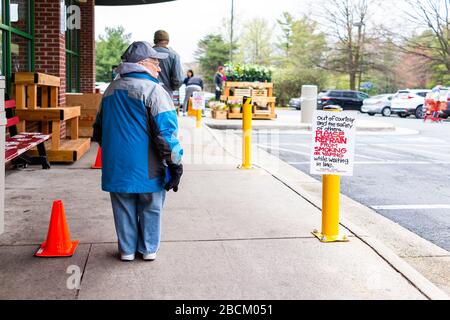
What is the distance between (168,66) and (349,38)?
50.0 meters

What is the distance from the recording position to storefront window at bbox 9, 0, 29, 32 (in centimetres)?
913

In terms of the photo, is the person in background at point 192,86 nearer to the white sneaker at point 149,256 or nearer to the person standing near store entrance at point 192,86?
the person standing near store entrance at point 192,86

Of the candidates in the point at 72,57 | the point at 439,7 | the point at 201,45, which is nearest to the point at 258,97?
the point at 72,57

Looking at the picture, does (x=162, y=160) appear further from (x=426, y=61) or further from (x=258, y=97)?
(x=426, y=61)

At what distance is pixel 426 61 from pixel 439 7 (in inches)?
340

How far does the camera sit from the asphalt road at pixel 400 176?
7.04m

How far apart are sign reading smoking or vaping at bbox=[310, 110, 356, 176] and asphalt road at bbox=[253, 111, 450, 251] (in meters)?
1.51

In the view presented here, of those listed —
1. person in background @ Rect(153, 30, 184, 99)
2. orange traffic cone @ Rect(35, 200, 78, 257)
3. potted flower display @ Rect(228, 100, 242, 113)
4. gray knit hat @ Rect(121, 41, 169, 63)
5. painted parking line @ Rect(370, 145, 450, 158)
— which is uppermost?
person in background @ Rect(153, 30, 184, 99)

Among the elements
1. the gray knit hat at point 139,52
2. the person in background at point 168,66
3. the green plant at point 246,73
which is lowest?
the gray knit hat at point 139,52

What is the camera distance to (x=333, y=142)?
5281mm

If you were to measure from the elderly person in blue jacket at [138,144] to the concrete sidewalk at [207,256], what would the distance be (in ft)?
1.32

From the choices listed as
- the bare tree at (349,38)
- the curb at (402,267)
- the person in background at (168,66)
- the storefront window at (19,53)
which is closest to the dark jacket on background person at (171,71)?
the person in background at (168,66)

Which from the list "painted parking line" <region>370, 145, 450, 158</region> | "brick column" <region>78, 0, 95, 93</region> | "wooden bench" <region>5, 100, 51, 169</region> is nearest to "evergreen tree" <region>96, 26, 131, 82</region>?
"brick column" <region>78, 0, 95, 93</region>

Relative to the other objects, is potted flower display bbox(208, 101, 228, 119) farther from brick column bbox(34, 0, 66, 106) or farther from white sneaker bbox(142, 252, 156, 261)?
white sneaker bbox(142, 252, 156, 261)
